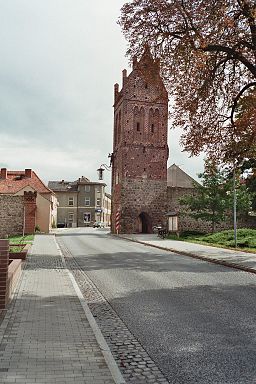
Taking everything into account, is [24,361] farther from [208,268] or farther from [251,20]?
[251,20]

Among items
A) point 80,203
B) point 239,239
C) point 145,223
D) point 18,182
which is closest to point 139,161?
point 145,223

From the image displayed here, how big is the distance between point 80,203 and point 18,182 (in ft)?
120

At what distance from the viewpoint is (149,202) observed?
4969 centimetres

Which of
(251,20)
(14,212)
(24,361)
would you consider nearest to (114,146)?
(14,212)

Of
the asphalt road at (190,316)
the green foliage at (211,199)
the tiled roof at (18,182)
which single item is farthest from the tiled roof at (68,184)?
the asphalt road at (190,316)

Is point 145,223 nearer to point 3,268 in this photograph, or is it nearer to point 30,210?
point 30,210

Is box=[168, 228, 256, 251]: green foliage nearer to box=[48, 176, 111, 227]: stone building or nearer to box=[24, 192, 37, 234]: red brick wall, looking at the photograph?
box=[24, 192, 37, 234]: red brick wall

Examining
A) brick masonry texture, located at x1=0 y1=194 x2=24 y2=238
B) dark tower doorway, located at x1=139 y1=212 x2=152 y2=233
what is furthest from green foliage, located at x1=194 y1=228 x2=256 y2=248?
brick masonry texture, located at x1=0 y1=194 x2=24 y2=238

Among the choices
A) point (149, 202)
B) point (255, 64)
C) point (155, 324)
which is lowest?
point (155, 324)

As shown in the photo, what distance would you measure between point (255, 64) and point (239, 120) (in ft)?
9.09

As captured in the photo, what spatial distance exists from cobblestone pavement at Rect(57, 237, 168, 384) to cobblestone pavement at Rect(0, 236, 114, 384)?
0.31 meters

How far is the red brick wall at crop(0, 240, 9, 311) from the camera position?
8.04 metres

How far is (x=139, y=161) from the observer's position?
1980 inches

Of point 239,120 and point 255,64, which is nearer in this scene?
point 255,64
